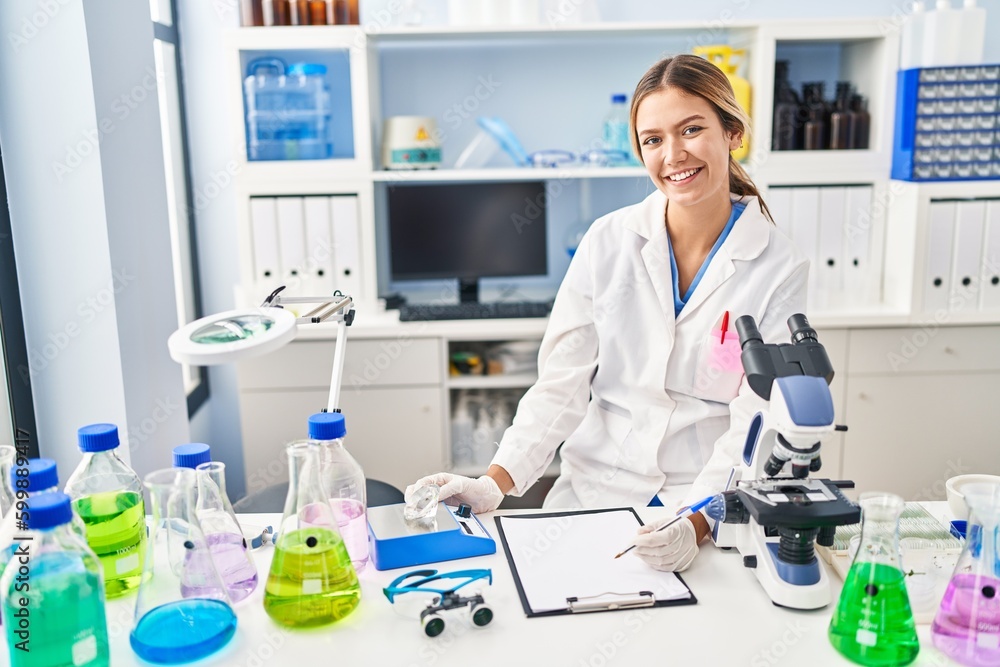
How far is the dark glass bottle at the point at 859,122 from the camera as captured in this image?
9.46ft

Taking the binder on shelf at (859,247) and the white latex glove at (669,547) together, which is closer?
the white latex glove at (669,547)

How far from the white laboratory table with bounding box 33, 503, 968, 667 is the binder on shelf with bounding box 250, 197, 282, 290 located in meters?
1.89

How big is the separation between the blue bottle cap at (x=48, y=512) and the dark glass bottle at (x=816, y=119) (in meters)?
2.60

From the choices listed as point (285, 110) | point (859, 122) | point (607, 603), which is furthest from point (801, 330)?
point (285, 110)

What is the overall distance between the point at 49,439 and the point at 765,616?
1.59 metres

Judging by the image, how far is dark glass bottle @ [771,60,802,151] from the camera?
9.48ft

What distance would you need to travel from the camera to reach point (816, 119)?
9.51 feet

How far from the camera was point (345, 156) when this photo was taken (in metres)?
3.16

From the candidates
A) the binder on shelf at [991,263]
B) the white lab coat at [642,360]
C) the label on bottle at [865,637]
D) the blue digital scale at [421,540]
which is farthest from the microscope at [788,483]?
the binder on shelf at [991,263]

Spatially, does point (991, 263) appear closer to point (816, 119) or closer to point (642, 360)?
point (816, 119)

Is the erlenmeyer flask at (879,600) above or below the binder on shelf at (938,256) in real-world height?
below

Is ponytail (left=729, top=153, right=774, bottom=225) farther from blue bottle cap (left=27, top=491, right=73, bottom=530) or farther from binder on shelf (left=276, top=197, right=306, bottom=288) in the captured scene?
binder on shelf (left=276, top=197, right=306, bottom=288)

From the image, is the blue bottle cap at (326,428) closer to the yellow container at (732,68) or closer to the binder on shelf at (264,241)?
the binder on shelf at (264,241)

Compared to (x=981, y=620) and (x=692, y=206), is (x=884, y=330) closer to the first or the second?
(x=692, y=206)
